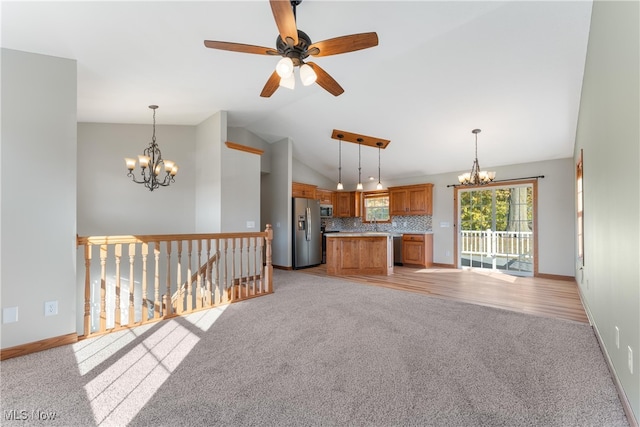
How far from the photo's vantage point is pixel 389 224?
7.84 metres

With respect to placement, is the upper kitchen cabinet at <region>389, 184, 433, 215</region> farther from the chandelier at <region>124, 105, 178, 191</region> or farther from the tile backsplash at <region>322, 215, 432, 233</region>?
the chandelier at <region>124, 105, 178, 191</region>

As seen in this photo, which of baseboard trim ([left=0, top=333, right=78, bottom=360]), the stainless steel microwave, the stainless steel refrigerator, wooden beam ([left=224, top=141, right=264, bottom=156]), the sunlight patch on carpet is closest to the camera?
the sunlight patch on carpet

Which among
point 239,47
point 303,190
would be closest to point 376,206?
point 303,190

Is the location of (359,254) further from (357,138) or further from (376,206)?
(376,206)

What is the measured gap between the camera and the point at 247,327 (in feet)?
9.29

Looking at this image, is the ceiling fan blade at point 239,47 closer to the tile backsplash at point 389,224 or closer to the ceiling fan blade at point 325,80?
the ceiling fan blade at point 325,80

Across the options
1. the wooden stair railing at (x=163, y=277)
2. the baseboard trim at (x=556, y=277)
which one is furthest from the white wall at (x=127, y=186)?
the baseboard trim at (x=556, y=277)

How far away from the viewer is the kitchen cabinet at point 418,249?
265 inches

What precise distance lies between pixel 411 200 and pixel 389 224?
1.01 metres

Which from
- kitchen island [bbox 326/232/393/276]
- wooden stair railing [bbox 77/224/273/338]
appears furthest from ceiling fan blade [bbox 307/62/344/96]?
kitchen island [bbox 326/232/393/276]

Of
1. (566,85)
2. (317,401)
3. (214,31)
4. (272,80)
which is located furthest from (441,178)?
(317,401)

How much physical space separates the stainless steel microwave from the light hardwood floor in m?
1.95

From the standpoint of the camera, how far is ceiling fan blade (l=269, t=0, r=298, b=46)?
1.65 m

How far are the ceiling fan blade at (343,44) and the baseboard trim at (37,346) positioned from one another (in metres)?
3.17
